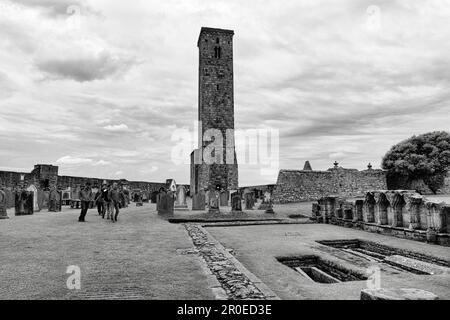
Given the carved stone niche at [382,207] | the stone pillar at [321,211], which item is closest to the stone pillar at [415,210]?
the carved stone niche at [382,207]

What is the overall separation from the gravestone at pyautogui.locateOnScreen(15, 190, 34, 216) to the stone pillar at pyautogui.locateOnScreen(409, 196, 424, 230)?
1679cm

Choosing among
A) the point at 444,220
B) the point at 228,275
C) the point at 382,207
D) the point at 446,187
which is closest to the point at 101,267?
the point at 228,275

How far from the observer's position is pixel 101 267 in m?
5.29

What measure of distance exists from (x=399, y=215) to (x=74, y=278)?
386 inches

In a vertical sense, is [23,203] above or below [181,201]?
above

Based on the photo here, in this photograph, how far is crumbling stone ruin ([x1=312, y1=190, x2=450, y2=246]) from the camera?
8.61 meters

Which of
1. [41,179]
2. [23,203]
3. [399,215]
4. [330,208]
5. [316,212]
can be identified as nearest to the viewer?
[399,215]

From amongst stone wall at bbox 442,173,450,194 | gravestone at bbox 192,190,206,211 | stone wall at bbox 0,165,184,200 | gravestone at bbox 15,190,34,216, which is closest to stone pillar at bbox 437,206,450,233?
gravestone at bbox 192,190,206,211

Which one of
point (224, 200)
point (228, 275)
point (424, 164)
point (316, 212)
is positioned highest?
point (424, 164)

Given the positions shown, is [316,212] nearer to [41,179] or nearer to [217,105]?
[217,105]

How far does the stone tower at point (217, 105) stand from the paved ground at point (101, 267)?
25.4 metres

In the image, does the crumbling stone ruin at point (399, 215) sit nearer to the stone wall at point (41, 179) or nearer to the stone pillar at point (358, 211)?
the stone pillar at point (358, 211)

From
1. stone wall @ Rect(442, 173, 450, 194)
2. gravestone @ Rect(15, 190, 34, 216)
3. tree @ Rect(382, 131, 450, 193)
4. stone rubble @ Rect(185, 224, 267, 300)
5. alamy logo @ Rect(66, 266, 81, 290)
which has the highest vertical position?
tree @ Rect(382, 131, 450, 193)

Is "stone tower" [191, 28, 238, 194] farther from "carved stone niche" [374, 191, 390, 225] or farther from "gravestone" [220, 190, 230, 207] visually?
"carved stone niche" [374, 191, 390, 225]
